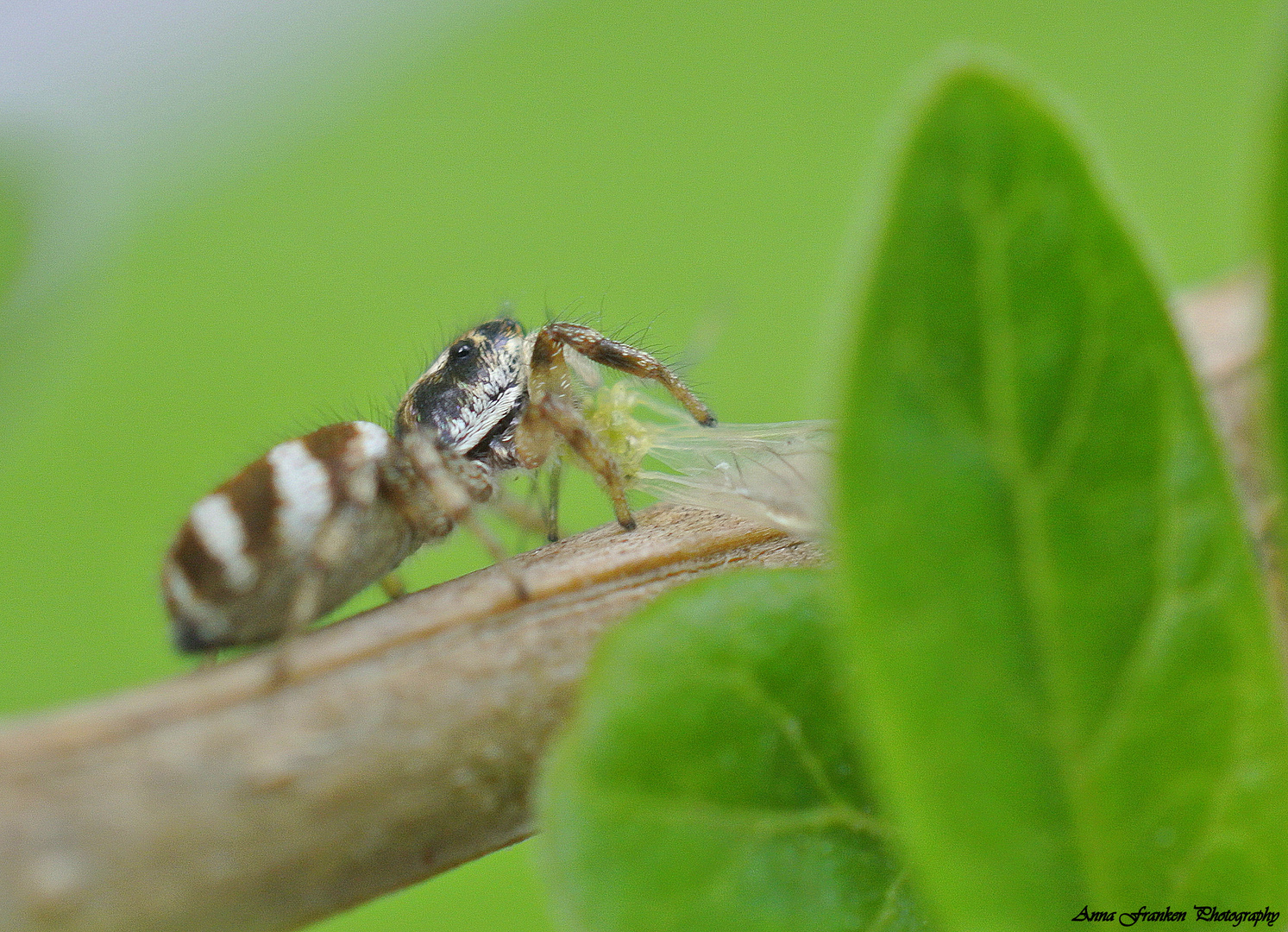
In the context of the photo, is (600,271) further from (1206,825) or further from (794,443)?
(1206,825)

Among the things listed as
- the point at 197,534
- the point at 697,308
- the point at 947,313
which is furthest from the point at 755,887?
the point at 697,308

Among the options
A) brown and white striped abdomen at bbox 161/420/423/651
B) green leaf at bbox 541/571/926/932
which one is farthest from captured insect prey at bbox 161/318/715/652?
green leaf at bbox 541/571/926/932

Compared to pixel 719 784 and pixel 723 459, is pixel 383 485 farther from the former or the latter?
pixel 719 784

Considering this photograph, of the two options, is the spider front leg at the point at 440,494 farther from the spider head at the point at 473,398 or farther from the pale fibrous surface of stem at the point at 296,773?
the pale fibrous surface of stem at the point at 296,773

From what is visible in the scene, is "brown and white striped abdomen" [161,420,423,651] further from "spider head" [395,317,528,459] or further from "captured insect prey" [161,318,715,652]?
"spider head" [395,317,528,459]

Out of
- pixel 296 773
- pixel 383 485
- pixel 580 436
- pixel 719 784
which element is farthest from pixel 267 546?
pixel 719 784

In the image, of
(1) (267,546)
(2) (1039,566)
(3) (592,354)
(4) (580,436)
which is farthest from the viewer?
(3) (592,354)
